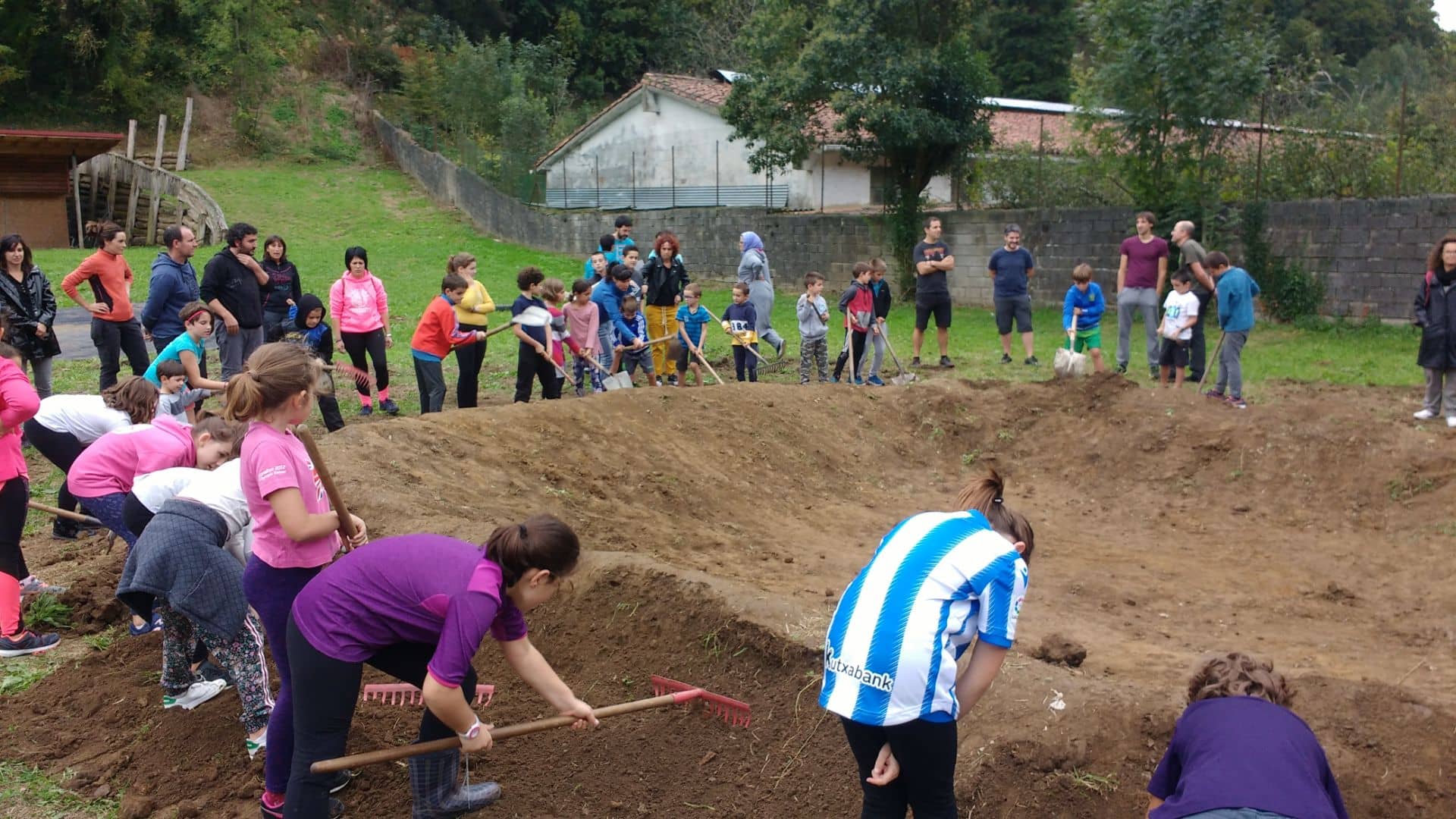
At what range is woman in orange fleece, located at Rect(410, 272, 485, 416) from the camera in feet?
33.6

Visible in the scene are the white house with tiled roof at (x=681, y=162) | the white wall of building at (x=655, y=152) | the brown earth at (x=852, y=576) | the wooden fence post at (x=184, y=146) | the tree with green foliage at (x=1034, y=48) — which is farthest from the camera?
the tree with green foliage at (x=1034, y=48)

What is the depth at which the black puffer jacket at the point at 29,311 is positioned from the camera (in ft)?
30.9

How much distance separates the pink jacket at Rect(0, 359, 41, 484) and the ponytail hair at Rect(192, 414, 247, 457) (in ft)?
3.66

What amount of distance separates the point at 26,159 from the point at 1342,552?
27.5 meters

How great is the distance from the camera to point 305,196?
33.0 meters

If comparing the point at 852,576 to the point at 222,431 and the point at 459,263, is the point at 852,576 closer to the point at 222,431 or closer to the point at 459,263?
the point at 222,431

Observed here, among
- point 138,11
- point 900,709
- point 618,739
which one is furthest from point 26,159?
point 900,709

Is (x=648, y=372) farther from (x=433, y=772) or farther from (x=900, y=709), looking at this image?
(x=900, y=709)

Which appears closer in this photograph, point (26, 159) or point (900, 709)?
point (900, 709)

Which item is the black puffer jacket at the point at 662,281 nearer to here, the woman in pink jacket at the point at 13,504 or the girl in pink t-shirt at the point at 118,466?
the girl in pink t-shirt at the point at 118,466

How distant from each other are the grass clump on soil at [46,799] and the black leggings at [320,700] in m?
1.38

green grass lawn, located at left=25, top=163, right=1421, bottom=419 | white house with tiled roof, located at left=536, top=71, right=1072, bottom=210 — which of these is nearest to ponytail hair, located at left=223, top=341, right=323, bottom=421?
green grass lawn, located at left=25, top=163, right=1421, bottom=419

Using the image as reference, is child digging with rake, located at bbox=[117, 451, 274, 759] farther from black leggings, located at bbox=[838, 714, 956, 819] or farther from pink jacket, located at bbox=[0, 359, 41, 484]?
black leggings, located at bbox=[838, 714, 956, 819]

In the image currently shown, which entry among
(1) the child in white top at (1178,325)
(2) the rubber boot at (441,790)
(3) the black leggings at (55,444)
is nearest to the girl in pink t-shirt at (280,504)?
(2) the rubber boot at (441,790)
